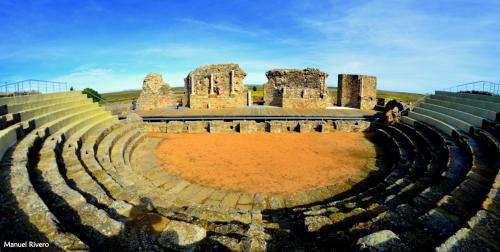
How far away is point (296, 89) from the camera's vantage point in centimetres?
2144

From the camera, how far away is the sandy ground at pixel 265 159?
347 inches

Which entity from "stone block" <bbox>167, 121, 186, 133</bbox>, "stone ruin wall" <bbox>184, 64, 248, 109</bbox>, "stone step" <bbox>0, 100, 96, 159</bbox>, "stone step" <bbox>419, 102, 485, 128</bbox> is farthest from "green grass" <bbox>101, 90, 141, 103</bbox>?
"stone step" <bbox>419, 102, 485, 128</bbox>

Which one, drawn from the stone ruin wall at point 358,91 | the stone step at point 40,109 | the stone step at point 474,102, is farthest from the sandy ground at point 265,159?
the stone ruin wall at point 358,91

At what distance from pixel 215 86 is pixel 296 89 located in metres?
6.47

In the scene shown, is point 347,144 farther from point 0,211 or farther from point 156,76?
point 156,76

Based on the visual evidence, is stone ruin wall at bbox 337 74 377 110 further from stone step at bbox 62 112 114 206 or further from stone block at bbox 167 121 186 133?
stone step at bbox 62 112 114 206

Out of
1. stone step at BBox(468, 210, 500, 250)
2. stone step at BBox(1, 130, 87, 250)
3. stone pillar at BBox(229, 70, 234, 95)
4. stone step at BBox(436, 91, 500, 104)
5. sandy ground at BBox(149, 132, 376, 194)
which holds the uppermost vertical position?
stone pillar at BBox(229, 70, 234, 95)

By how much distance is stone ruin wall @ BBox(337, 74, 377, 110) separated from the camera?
Answer: 2214cm

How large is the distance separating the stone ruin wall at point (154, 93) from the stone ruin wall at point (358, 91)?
1480 centimetres

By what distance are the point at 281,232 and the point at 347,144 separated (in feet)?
32.2

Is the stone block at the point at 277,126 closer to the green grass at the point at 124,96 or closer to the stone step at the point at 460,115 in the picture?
the stone step at the point at 460,115

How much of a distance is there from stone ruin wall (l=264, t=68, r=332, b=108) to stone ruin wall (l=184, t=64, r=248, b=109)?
2948mm

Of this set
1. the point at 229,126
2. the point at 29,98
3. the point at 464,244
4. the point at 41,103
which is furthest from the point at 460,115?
the point at 29,98

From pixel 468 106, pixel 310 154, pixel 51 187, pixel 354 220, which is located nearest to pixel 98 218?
pixel 51 187
